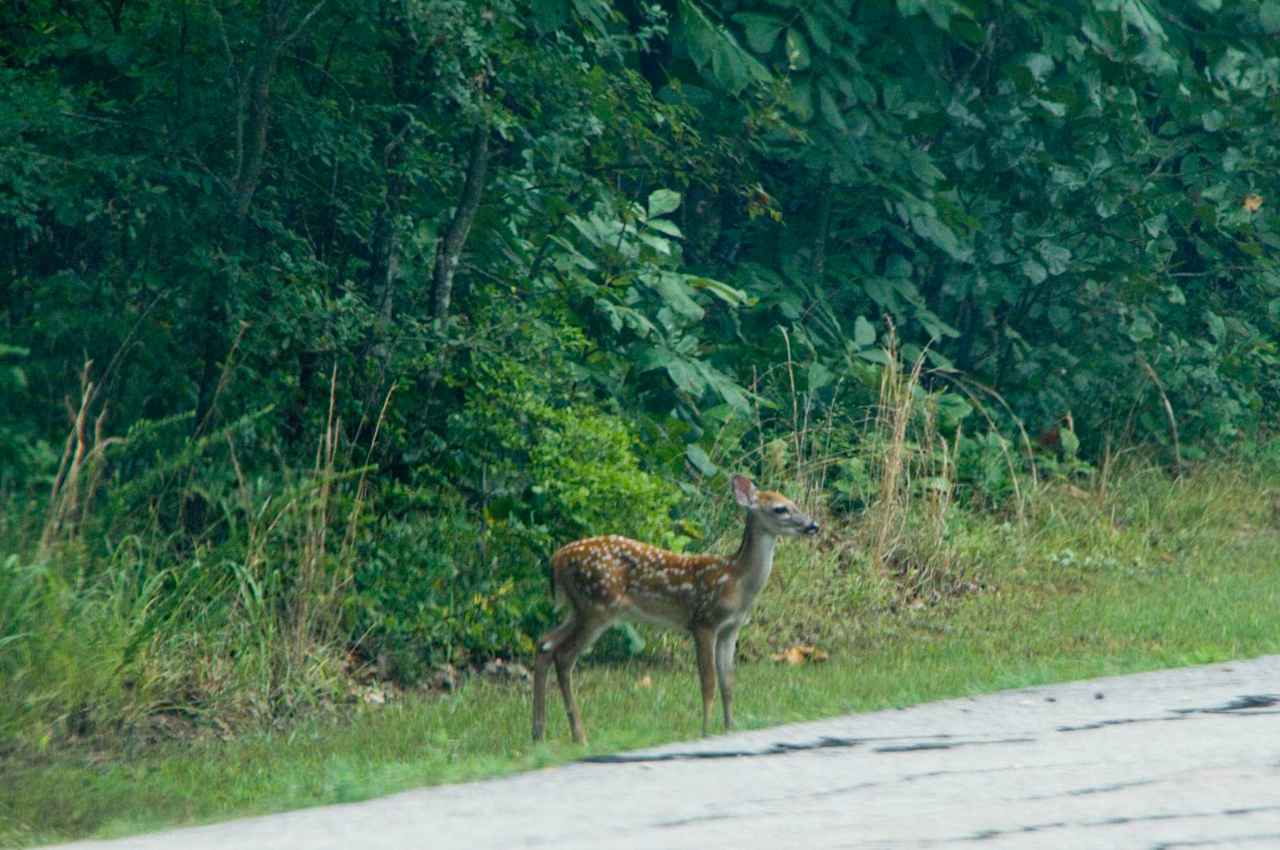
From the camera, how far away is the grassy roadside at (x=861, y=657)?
7.59 metres

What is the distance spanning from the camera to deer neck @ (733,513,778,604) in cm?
907

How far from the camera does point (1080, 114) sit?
1648cm

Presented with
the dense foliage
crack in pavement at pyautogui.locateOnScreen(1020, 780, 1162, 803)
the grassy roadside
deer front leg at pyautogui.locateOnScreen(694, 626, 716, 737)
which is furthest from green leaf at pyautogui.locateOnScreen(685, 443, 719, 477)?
crack in pavement at pyautogui.locateOnScreen(1020, 780, 1162, 803)

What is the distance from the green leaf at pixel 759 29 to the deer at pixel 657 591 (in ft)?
17.8

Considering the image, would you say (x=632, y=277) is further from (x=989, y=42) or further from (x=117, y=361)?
(x=989, y=42)

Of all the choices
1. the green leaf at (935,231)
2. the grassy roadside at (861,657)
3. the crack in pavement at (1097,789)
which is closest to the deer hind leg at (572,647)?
the grassy roadside at (861,657)

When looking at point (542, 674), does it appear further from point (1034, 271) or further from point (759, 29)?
point (1034, 271)

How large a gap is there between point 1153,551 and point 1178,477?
2096 millimetres

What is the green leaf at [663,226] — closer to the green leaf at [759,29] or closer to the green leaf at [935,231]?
the green leaf at [759,29]

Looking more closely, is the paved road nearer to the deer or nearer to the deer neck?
the deer

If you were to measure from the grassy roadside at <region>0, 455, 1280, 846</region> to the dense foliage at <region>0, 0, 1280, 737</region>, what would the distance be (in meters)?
0.92

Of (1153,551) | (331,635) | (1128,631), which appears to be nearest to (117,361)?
(331,635)

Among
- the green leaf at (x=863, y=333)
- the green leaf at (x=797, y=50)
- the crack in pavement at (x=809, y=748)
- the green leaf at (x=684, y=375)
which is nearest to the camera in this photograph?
the crack in pavement at (x=809, y=748)

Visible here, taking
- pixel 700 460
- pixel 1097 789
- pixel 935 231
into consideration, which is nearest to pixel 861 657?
pixel 700 460
